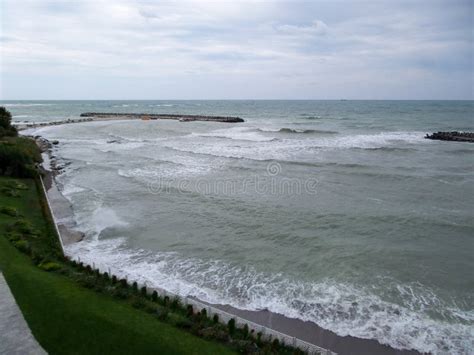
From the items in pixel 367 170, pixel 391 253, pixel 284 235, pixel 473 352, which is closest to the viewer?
pixel 473 352

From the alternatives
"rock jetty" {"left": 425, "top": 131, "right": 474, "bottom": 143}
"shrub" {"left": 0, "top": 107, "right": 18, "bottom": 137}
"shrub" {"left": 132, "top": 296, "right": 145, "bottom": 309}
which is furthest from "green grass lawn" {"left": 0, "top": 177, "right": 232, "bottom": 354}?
"rock jetty" {"left": 425, "top": 131, "right": 474, "bottom": 143}

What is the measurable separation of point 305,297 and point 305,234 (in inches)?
251

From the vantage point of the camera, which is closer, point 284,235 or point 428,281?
point 428,281

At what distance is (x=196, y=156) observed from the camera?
4509 centimetres

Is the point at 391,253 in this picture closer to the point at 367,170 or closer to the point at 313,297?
the point at 313,297

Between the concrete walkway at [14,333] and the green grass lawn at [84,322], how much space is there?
0.18 metres

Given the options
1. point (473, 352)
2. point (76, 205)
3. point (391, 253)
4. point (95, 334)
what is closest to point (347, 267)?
point (391, 253)

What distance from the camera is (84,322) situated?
1066 cm

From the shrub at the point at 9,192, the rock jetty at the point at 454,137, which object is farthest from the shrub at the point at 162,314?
the rock jetty at the point at 454,137

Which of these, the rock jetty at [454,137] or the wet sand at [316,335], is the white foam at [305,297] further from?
the rock jetty at [454,137]

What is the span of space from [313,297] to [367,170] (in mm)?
24229

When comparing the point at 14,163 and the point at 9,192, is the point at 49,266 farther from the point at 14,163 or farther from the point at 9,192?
the point at 14,163

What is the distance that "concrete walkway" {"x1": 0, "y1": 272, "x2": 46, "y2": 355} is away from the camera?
919cm

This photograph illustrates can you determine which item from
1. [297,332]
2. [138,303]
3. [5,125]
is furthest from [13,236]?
[5,125]
